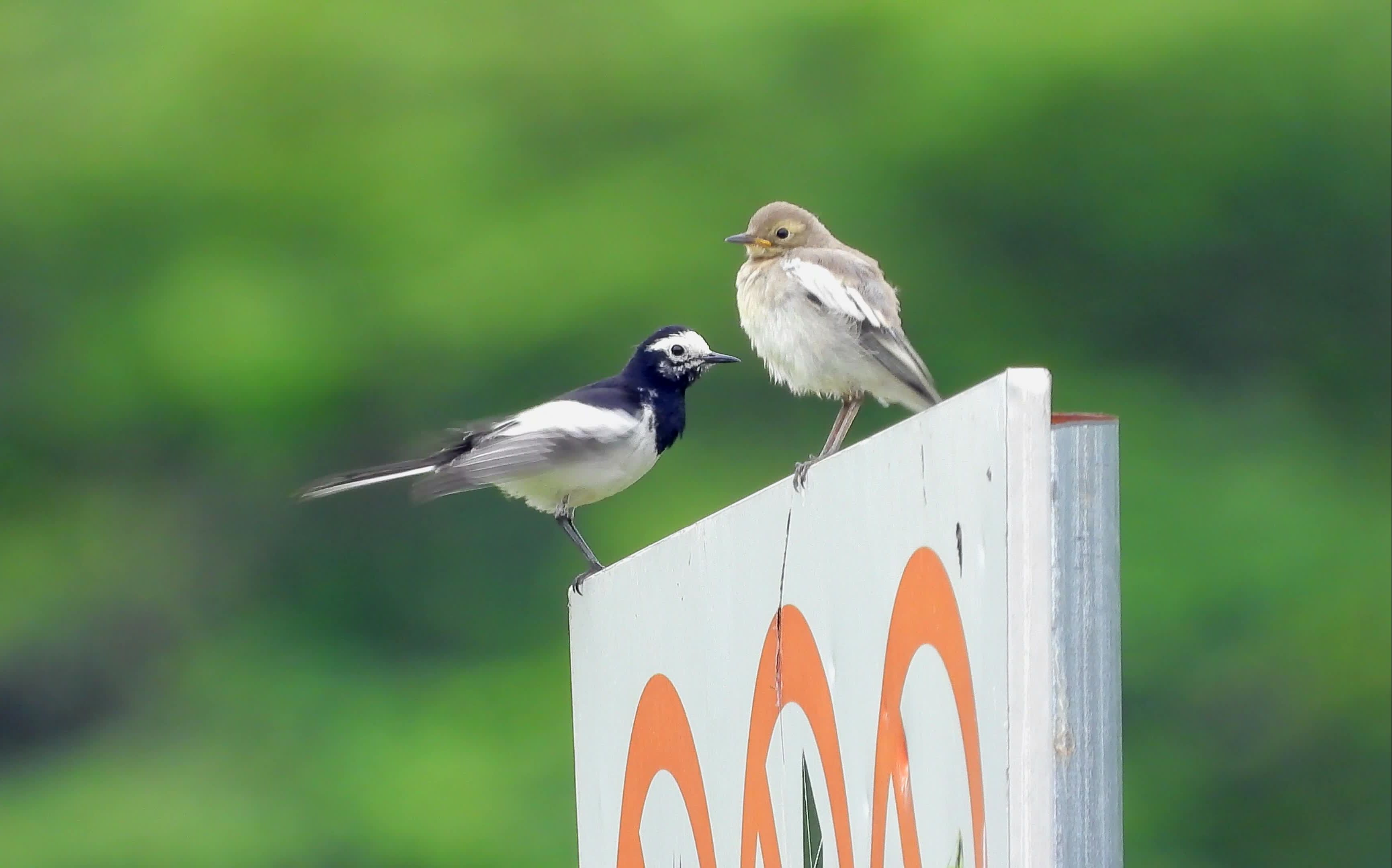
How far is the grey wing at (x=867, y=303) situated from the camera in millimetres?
3934

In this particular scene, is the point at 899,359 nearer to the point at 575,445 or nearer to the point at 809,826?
the point at 575,445

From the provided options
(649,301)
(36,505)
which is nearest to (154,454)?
(36,505)

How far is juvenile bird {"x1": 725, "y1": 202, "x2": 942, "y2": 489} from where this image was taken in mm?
3963

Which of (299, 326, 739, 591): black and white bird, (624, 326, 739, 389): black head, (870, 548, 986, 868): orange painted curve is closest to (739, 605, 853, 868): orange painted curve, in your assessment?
(870, 548, 986, 868): orange painted curve

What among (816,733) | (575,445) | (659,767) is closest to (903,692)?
(816,733)

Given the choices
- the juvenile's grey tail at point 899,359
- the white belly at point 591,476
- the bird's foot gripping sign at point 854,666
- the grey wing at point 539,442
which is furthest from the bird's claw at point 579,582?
the juvenile's grey tail at point 899,359

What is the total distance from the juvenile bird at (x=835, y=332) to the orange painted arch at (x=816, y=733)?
4.14 ft

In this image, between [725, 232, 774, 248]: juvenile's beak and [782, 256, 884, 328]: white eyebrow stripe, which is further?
[725, 232, 774, 248]: juvenile's beak

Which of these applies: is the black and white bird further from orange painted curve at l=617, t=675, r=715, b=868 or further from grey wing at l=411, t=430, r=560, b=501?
orange painted curve at l=617, t=675, r=715, b=868

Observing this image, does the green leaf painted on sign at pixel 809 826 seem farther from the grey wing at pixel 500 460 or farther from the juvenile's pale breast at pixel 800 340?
the grey wing at pixel 500 460

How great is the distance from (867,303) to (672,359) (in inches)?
54.9

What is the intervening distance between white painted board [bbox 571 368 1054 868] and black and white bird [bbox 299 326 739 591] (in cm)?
179

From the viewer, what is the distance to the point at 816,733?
2.04m

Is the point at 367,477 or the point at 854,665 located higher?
the point at 367,477
